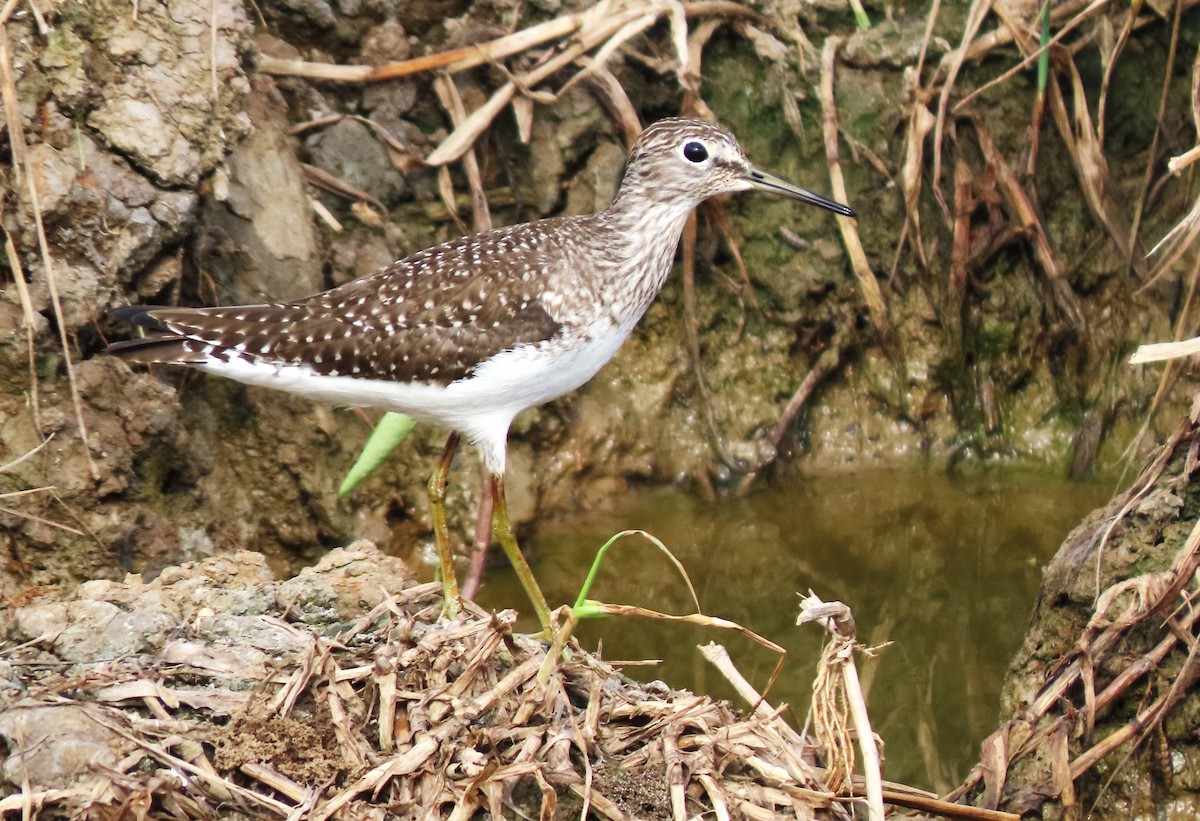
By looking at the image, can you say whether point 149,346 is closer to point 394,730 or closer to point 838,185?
point 394,730

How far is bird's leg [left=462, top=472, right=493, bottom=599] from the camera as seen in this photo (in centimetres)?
539

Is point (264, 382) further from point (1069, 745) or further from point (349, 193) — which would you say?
point (1069, 745)

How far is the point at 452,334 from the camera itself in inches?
193

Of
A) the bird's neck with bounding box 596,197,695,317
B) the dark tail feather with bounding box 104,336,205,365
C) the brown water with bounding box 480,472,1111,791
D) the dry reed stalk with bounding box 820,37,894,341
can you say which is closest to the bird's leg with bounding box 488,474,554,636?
the brown water with bounding box 480,472,1111,791

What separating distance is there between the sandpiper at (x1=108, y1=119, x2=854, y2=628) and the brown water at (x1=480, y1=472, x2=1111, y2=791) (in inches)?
43.2

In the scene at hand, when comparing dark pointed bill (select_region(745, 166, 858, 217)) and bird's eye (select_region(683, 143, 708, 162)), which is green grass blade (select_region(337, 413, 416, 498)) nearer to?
bird's eye (select_region(683, 143, 708, 162))

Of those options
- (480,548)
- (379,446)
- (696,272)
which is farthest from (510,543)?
(696,272)

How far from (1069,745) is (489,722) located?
182 cm

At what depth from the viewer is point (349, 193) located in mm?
6719

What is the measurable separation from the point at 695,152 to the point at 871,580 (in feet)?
6.86

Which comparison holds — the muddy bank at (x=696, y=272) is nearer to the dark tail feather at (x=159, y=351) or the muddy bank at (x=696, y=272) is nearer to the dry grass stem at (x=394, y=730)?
the dark tail feather at (x=159, y=351)

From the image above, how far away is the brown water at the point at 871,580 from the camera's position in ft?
17.8

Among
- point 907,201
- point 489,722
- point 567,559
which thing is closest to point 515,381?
point 489,722

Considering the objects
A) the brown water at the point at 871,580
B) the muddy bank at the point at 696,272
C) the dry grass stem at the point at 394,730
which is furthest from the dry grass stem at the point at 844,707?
the muddy bank at the point at 696,272
